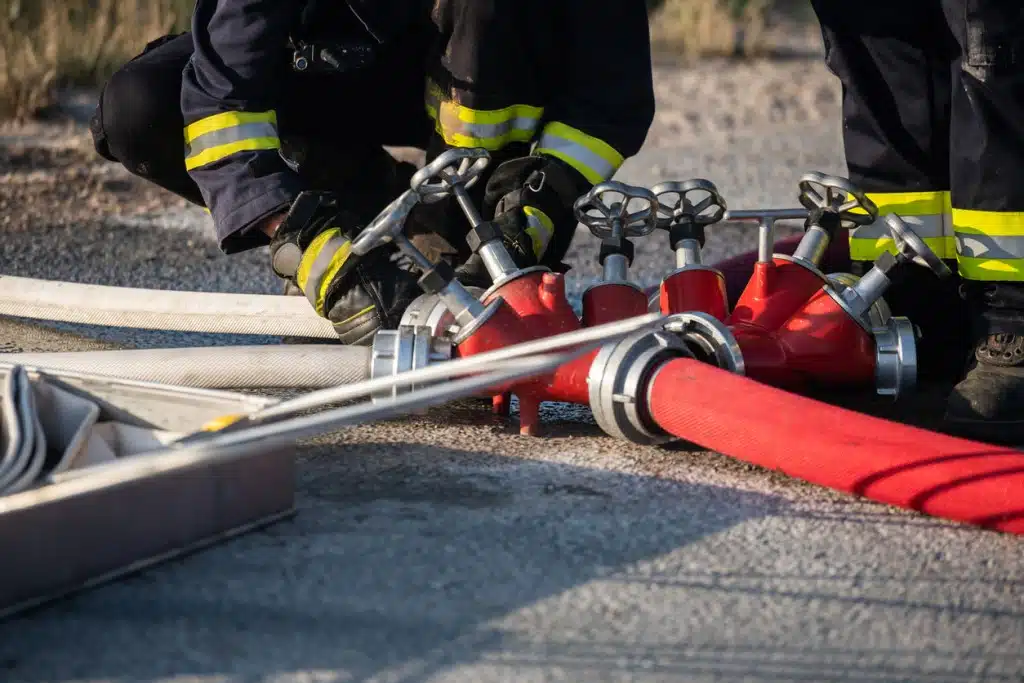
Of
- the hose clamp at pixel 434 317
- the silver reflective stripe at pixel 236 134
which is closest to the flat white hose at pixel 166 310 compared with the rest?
the silver reflective stripe at pixel 236 134

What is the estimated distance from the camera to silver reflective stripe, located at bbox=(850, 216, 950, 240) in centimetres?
259

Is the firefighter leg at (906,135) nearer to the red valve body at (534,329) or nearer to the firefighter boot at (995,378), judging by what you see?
the firefighter boot at (995,378)

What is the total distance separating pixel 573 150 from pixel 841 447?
3.28 feet

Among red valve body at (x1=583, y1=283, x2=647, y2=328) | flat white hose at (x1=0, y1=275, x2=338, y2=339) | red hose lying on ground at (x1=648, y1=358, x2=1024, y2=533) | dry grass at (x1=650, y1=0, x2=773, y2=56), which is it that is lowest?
red hose lying on ground at (x1=648, y1=358, x2=1024, y2=533)

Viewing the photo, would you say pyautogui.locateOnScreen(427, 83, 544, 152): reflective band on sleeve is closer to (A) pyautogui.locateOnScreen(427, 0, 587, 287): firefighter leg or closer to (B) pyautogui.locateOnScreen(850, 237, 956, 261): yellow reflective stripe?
(A) pyautogui.locateOnScreen(427, 0, 587, 287): firefighter leg

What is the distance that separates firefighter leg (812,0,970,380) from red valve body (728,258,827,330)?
1.16 feet

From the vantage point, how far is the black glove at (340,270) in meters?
2.33

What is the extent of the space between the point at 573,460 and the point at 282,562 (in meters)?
0.57

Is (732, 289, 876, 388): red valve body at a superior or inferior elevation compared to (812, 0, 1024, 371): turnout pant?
inferior

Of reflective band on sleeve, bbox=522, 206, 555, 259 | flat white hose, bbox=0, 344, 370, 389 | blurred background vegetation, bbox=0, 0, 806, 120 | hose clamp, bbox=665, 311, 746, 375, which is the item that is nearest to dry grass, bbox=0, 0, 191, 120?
blurred background vegetation, bbox=0, 0, 806, 120

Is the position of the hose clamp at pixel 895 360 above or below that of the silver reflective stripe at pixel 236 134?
below

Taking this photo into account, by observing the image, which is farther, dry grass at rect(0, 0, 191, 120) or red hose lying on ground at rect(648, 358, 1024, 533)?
dry grass at rect(0, 0, 191, 120)

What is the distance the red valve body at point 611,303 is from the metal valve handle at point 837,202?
38 cm

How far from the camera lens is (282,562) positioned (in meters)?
1.71
